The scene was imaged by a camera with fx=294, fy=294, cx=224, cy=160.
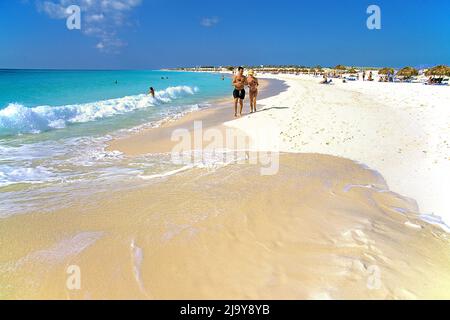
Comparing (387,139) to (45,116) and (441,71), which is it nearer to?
(45,116)

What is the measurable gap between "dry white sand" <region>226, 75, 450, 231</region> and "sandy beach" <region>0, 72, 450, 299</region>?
6 centimetres

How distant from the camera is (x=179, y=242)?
338cm

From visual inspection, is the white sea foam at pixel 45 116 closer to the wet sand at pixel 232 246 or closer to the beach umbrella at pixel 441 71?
the wet sand at pixel 232 246

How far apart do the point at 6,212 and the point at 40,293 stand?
7.17 feet

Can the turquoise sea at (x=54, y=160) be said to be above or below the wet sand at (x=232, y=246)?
above

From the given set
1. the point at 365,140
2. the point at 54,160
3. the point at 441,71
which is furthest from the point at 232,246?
the point at 441,71

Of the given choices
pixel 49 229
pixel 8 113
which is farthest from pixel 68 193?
pixel 8 113

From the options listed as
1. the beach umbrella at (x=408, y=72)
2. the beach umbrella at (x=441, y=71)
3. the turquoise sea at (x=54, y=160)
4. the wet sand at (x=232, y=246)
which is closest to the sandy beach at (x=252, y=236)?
the wet sand at (x=232, y=246)

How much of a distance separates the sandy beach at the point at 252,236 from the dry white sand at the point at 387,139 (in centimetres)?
6

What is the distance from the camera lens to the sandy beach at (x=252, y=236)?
8.79 ft

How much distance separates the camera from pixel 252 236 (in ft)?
11.3

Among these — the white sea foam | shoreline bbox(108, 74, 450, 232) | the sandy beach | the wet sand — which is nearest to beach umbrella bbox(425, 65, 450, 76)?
shoreline bbox(108, 74, 450, 232)

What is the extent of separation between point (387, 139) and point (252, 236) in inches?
232
